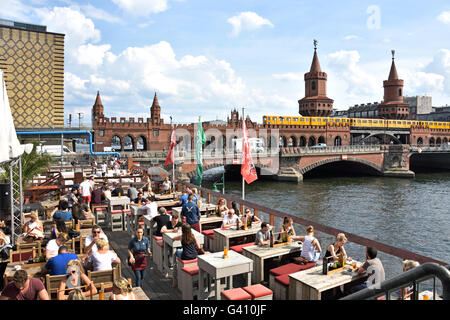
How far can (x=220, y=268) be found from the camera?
5.28m

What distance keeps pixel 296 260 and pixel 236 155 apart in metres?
36.4

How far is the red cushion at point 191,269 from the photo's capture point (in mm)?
5877

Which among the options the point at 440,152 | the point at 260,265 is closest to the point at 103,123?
the point at 260,265

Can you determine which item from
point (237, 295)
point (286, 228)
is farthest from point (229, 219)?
point (237, 295)

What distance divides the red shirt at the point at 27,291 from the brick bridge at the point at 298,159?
92.7ft

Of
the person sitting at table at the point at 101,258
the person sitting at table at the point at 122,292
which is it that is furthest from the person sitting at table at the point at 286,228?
the person sitting at table at the point at 122,292

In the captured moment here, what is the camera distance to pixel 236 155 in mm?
42375

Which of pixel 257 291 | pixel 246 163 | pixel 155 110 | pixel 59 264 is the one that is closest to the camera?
pixel 257 291

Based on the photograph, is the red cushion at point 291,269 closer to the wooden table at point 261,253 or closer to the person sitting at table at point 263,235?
the wooden table at point 261,253

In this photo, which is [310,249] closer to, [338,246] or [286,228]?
[338,246]

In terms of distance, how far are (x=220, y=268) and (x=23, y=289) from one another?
2589 mm

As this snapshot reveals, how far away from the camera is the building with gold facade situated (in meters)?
43.9

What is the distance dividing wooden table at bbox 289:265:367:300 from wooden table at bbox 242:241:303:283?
35.9 inches
